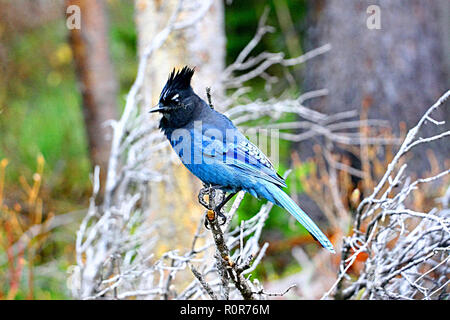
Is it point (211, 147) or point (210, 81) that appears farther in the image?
point (210, 81)

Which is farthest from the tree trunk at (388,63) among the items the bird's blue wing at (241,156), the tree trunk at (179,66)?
the bird's blue wing at (241,156)

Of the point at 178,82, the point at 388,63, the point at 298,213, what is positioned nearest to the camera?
the point at 298,213

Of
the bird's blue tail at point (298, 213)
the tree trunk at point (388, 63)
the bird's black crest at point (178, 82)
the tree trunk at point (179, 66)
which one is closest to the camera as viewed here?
the bird's blue tail at point (298, 213)

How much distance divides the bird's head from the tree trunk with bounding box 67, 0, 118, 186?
4.50 m

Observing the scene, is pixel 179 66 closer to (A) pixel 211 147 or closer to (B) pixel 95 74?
(B) pixel 95 74

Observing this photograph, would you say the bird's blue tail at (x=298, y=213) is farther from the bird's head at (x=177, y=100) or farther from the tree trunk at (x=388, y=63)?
the tree trunk at (x=388, y=63)

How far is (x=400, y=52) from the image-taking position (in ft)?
25.1

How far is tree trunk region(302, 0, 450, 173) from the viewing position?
7555 millimetres

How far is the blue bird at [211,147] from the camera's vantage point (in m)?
3.26

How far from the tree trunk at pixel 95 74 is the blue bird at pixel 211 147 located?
450cm

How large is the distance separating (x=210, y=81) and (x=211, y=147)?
8.42 ft

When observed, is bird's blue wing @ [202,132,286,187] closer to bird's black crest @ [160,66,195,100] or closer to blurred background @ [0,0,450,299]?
bird's black crest @ [160,66,195,100]

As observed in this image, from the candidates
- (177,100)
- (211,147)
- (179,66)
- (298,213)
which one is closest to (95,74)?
(179,66)

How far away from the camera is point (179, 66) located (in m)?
5.73
